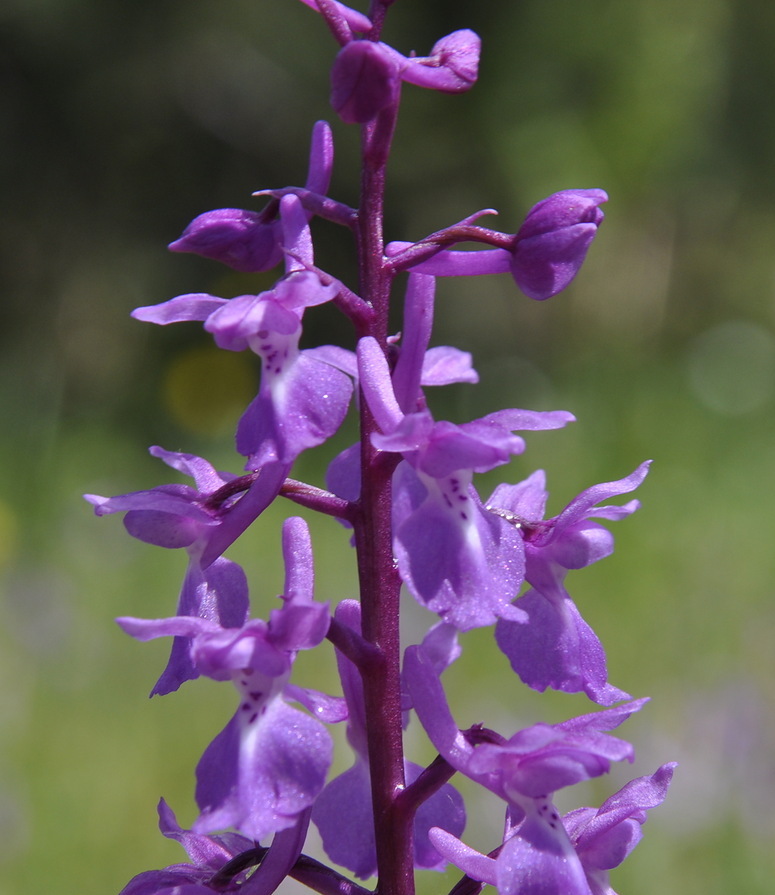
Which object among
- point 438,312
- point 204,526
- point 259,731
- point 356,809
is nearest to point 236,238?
point 204,526

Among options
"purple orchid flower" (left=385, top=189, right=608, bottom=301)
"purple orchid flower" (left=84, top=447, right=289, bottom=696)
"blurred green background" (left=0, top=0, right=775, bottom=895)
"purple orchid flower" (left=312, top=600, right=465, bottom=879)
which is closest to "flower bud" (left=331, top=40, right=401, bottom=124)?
"purple orchid flower" (left=385, top=189, right=608, bottom=301)

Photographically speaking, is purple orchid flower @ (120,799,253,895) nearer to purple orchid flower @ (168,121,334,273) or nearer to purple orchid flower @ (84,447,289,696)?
purple orchid flower @ (84,447,289,696)

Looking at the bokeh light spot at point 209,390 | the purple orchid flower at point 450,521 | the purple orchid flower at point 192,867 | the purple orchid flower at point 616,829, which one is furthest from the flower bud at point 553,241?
the bokeh light spot at point 209,390

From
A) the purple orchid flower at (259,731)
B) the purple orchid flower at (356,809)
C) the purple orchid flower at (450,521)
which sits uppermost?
the purple orchid flower at (450,521)

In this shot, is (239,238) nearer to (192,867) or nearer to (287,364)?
(287,364)

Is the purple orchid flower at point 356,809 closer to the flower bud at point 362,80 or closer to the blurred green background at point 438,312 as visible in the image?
the flower bud at point 362,80

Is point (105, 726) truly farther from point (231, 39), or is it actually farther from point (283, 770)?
point (231, 39)

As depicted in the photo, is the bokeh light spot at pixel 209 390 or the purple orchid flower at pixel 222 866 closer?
the purple orchid flower at pixel 222 866
